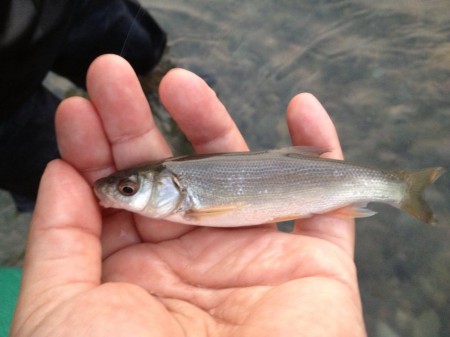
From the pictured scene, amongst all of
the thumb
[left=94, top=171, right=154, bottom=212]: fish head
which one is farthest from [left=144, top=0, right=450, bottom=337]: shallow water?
the thumb

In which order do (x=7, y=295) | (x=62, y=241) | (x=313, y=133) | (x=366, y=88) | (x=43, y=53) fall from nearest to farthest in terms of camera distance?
(x=62, y=241) → (x=313, y=133) → (x=43, y=53) → (x=7, y=295) → (x=366, y=88)

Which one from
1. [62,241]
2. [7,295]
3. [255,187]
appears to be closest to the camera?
[62,241]

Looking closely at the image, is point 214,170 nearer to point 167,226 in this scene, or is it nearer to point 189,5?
point 167,226

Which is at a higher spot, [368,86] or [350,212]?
[350,212]

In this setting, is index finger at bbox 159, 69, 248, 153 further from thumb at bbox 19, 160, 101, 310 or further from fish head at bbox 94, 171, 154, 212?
thumb at bbox 19, 160, 101, 310

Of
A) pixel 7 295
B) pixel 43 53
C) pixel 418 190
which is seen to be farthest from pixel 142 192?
pixel 418 190

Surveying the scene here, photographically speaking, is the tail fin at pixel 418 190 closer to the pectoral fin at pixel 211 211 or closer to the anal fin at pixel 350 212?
the anal fin at pixel 350 212

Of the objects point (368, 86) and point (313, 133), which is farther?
point (368, 86)

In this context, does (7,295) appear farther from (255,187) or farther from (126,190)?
(255,187)
